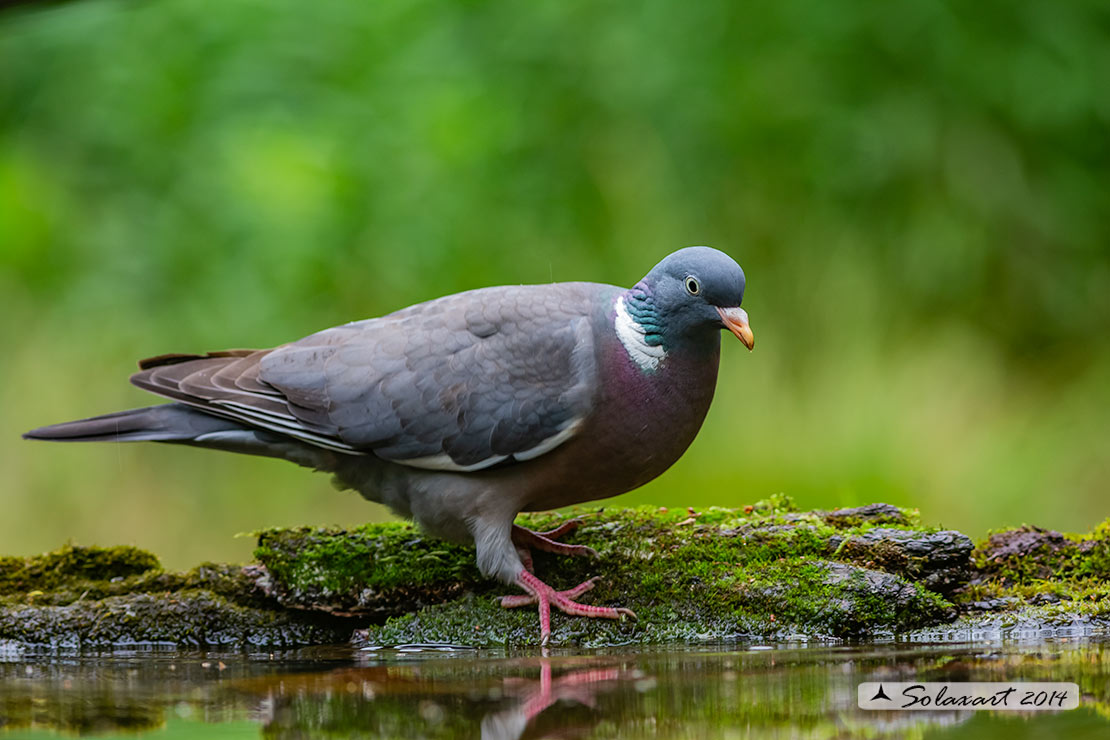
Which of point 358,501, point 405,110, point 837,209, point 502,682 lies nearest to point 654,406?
point 502,682

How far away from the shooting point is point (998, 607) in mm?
3557

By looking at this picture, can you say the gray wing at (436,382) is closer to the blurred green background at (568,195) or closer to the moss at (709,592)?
the moss at (709,592)

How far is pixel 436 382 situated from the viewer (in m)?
3.89

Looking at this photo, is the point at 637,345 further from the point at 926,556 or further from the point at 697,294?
the point at 926,556

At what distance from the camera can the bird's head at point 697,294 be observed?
142 inches

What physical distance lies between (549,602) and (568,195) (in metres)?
3.81

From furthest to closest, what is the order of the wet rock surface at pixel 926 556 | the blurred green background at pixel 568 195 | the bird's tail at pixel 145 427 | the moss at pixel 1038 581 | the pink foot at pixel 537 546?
the blurred green background at pixel 568 195 < the pink foot at pixel 537 546 < the bird's tail at pixel 145 427 < the wet rock surface at pixel 926 556 < the moss at pixel 1038 581

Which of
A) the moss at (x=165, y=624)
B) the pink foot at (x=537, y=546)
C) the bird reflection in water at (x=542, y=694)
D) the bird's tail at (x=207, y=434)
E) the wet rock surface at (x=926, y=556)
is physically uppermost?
the bird's tail at (x=207, y=434)

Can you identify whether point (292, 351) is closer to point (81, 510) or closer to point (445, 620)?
point (445, 620)

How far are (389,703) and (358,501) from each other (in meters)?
3.54

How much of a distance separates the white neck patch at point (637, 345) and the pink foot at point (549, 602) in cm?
72

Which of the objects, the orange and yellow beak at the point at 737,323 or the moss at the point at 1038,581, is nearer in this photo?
the moss at the point at 1038,581

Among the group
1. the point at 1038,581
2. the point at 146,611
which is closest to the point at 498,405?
the point at 146,611

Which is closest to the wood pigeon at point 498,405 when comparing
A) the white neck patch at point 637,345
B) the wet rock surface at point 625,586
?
the white neck patch at point 637,345
